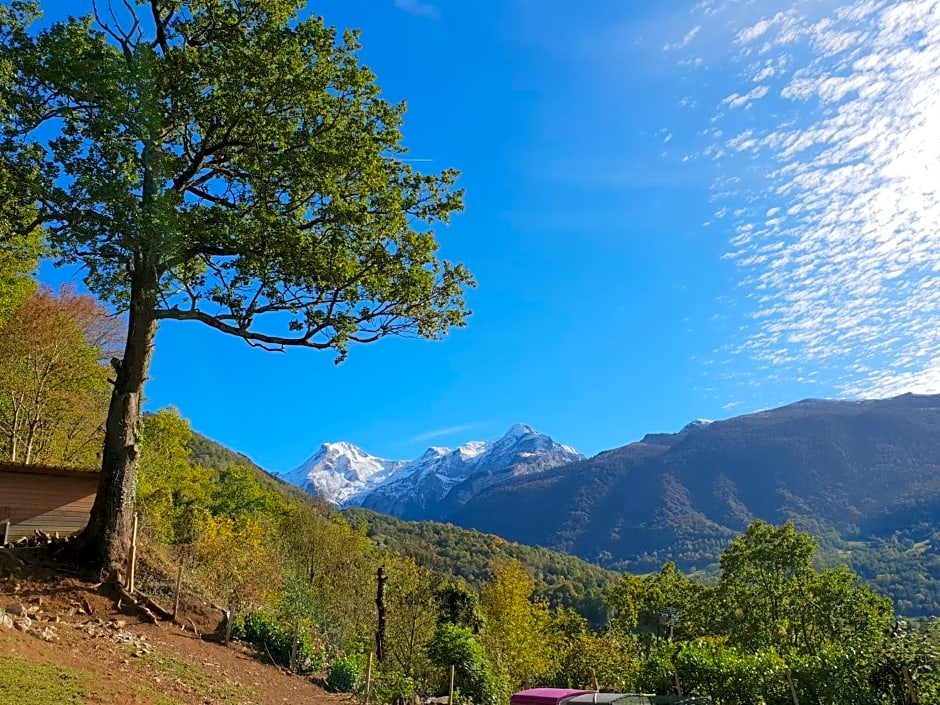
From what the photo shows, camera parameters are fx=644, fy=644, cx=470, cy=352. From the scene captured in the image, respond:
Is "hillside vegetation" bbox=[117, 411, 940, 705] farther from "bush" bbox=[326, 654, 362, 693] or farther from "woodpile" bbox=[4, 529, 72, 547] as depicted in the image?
"woodpile" bbox=[4, 529, 72, 547]

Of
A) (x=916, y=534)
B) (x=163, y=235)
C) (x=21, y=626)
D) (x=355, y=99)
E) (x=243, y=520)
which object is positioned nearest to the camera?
(x=21, y=626)

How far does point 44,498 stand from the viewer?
15.9 meters

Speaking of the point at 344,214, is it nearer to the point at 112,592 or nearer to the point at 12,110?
the point at 12,110

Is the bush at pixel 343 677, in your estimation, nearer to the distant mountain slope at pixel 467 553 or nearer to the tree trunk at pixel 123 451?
the tree trunk at pixel 123 451

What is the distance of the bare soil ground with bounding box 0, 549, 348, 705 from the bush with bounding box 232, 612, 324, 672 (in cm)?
50

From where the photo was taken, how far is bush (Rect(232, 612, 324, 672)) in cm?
1377

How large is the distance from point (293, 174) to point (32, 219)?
5.48 metres

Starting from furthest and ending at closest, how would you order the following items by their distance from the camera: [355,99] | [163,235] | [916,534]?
[916,534] < [355,99] < [163,235]

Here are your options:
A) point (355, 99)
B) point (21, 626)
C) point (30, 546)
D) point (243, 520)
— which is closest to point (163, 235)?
point (355, 99)

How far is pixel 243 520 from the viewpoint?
29.2 m

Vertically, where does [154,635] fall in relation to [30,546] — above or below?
below

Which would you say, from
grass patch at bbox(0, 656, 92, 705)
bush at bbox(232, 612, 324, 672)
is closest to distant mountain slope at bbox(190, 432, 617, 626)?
bush at bbox(232, 612, 324, 672)

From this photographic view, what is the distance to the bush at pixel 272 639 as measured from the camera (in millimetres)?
13773

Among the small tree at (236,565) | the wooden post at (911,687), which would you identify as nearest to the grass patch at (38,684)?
the small tree at (236,565)
